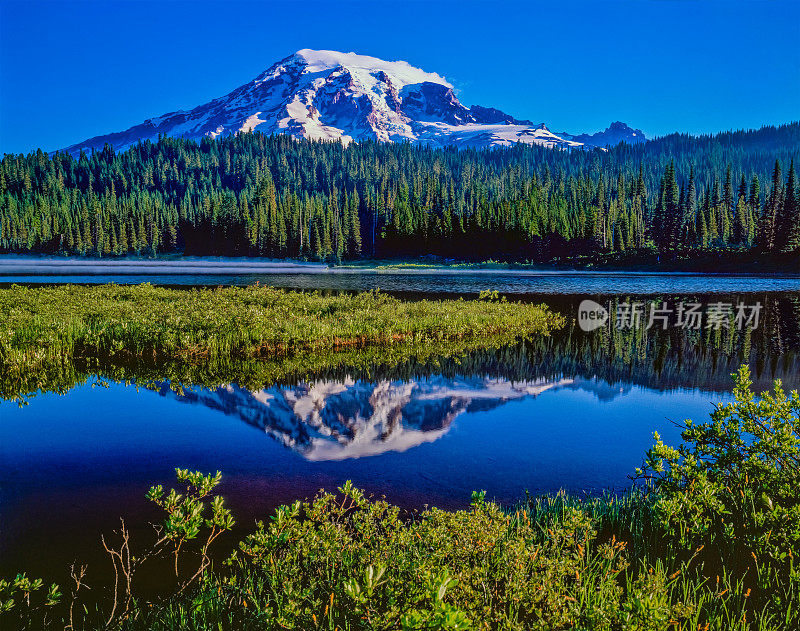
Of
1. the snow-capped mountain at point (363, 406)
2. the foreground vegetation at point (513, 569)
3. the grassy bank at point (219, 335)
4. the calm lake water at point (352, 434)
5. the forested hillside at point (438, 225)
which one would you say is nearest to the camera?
the foreground vegetation at point (513, 569)

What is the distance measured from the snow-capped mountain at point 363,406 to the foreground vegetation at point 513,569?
223 inches

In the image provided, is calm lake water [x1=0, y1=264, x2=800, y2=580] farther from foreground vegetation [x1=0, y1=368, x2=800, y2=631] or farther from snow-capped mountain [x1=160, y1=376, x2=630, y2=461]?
foreground vegetation [x1=0, y1=368, x2=800, y2=631]

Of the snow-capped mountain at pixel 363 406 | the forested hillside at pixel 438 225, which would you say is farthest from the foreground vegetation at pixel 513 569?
the forested hillside at pixel 438 225

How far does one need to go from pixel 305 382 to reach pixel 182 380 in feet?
14.5

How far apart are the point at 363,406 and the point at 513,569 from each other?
36.7 feet

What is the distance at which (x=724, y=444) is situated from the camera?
7180mm

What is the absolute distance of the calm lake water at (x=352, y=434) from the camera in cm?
957

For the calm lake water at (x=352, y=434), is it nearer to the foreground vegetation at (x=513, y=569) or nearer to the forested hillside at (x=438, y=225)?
the foreground vegetation at (x=513, y=569)

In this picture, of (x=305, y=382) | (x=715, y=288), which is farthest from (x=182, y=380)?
(x=715, y=288)

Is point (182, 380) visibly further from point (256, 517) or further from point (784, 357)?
point (784, 357)

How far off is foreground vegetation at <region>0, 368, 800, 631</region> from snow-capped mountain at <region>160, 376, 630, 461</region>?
18.5ft

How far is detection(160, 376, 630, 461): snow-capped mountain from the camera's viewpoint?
1302 centimetres

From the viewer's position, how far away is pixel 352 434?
44.2 ft

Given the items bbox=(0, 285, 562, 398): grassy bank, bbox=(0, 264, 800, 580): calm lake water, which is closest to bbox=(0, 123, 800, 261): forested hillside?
bbox=(0, 285, 562, 398): grassy bank
